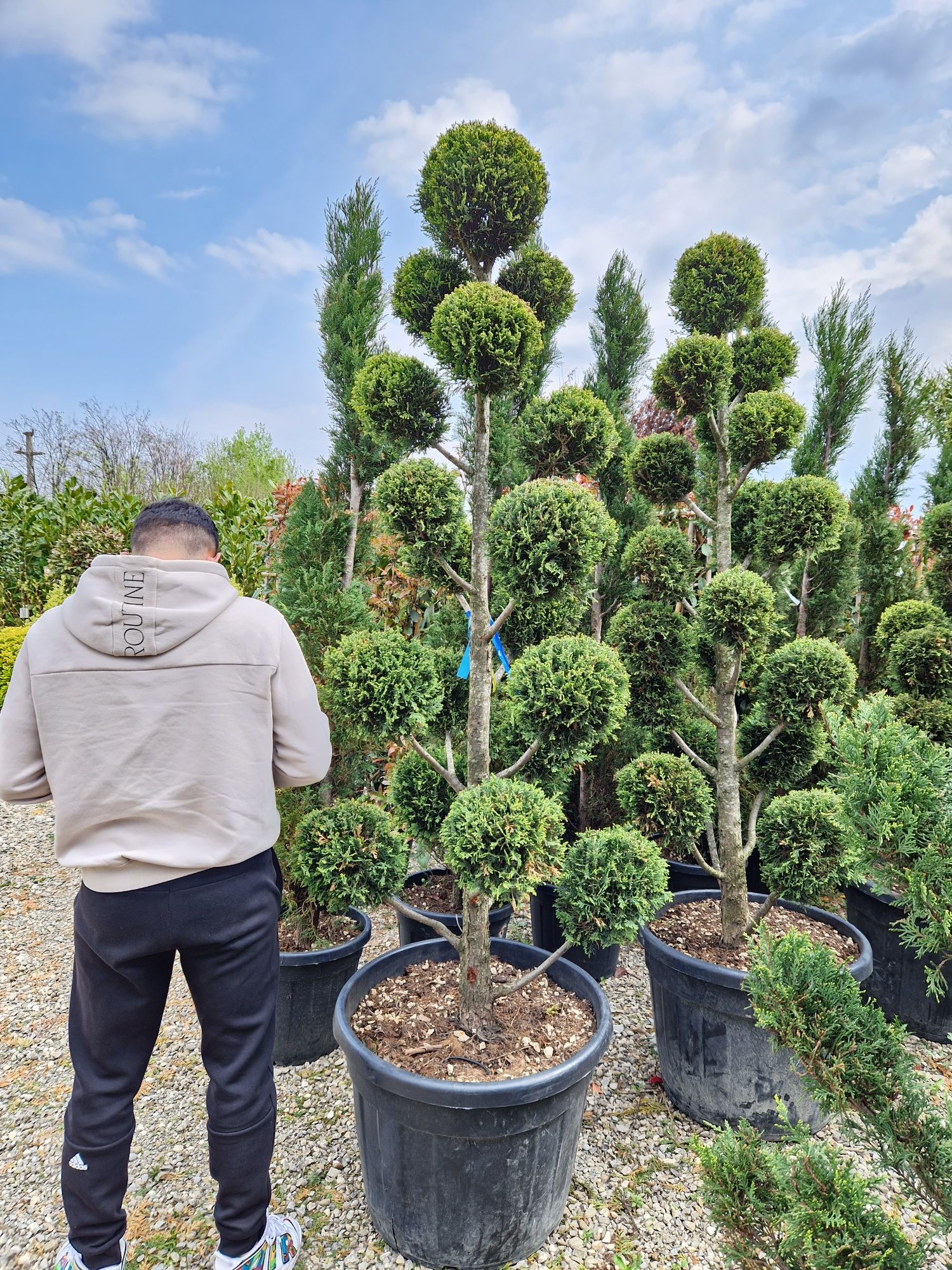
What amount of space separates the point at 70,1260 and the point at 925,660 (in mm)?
4059

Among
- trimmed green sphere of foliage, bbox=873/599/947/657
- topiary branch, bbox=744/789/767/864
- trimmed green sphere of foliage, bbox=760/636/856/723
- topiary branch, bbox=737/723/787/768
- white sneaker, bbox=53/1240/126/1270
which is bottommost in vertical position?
white sneaker, bbox=53/1240/126/1270

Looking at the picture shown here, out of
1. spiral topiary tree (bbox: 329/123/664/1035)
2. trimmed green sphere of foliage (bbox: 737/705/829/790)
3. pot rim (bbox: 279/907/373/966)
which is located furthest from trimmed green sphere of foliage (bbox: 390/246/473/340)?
pot rim (bbox: 279/907/373/966)

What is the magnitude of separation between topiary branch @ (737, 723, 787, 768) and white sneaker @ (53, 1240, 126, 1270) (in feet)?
8.66

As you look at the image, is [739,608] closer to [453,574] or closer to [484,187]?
[453,574]

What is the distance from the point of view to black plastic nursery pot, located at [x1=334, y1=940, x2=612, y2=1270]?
1878mm

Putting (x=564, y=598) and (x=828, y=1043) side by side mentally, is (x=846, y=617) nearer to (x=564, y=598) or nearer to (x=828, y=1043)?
(x=564, y=598)

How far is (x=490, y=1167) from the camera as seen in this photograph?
193 cm

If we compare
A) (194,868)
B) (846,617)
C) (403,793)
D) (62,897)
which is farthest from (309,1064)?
(846,617)

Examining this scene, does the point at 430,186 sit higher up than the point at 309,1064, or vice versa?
the point at 430,186

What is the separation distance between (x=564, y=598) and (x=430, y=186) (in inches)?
60.7

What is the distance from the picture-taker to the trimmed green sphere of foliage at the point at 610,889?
2211 mm

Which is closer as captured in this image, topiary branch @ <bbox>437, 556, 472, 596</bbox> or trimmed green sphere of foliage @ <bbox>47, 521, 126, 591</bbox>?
topiary branch @ <bbox>437, 556, 472, 596</bbox>

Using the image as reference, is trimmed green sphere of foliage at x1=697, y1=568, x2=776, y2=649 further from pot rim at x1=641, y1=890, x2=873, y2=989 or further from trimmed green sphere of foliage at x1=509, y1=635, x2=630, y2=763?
pot rim at x1=641, y1=890, x2=873, y2=989

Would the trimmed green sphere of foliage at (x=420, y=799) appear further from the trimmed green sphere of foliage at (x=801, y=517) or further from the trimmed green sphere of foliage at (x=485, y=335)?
the trimmed green sphere of foliage at (x=801, y=517)
